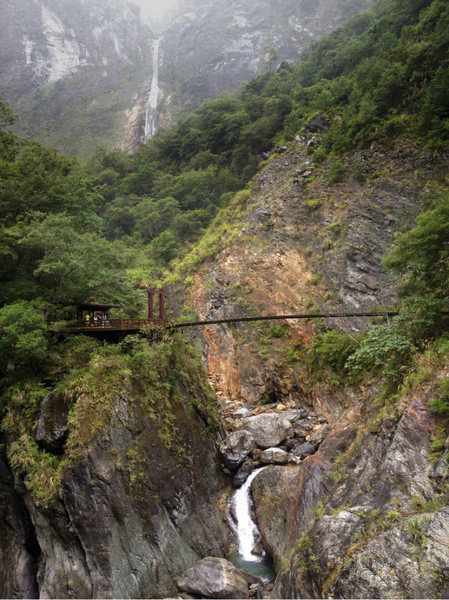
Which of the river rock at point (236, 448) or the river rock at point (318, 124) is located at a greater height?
the river rock at point (318, 124)

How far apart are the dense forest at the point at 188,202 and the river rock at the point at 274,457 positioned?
424 centimetres

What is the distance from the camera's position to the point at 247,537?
11.3m

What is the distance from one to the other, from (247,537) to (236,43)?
68.9 metres

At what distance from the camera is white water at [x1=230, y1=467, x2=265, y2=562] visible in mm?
10875

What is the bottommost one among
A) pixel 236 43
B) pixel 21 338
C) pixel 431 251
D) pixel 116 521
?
pixel 116 521

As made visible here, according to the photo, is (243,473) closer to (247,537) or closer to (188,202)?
(247,537)

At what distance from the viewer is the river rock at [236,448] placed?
12.8 meters

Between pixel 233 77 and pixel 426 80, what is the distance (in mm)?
43536

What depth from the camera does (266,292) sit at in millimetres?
19250

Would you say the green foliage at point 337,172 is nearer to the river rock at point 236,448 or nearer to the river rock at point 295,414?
the river rock at point 295,414

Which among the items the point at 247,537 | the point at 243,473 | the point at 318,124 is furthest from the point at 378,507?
the point at 318,124

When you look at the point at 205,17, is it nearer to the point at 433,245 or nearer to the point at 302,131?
the point at 302,131

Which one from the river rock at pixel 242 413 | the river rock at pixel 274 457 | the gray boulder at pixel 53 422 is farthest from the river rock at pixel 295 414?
the gray boulder at pixel 53 422

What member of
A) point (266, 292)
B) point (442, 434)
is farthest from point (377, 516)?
point (266, 292)
